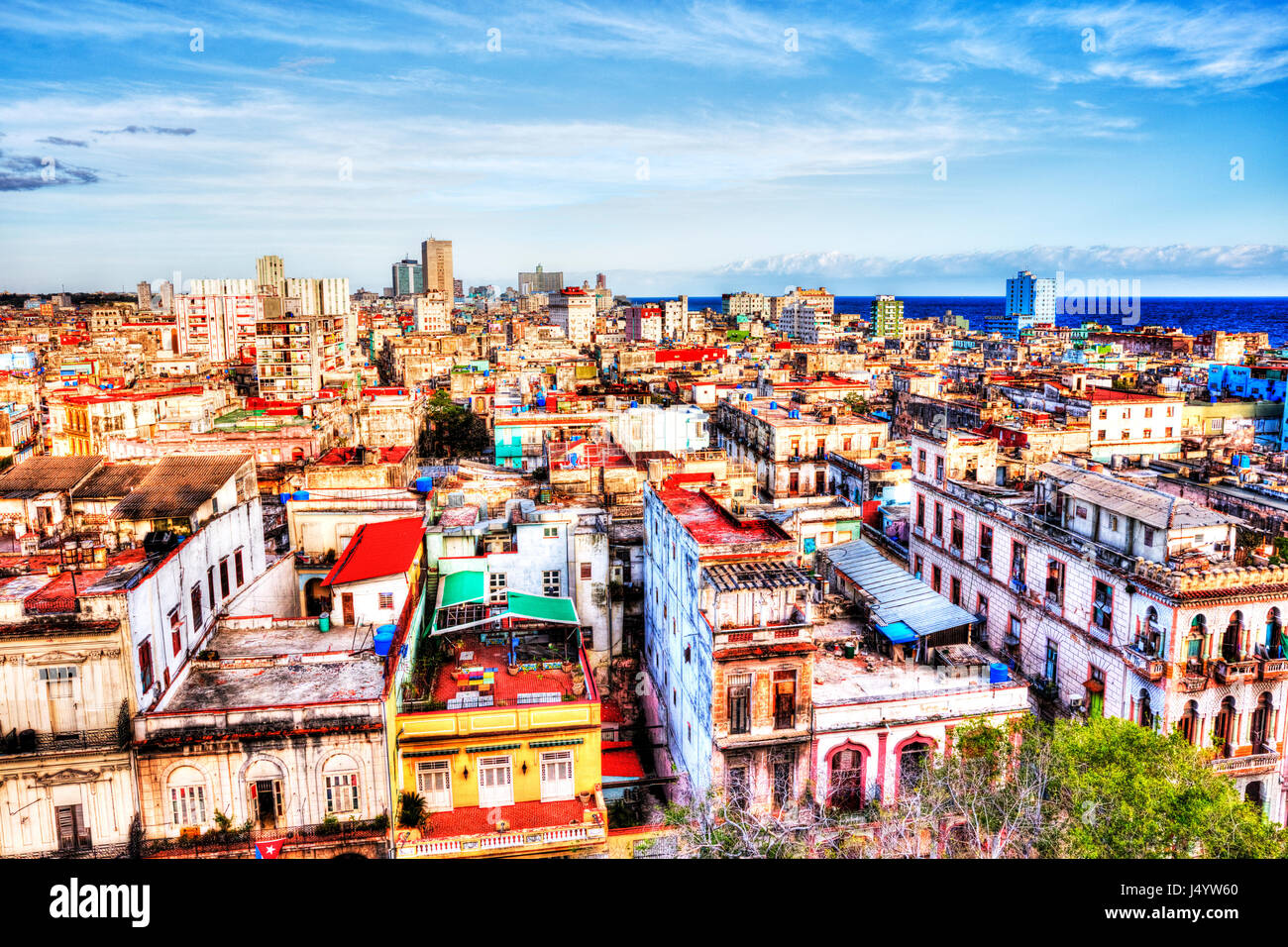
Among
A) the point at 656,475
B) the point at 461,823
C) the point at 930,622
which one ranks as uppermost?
the point at 656,475

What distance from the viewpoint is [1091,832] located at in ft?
34.5

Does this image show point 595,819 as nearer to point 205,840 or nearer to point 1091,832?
point 205,840

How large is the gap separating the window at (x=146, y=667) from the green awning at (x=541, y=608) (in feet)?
21.8

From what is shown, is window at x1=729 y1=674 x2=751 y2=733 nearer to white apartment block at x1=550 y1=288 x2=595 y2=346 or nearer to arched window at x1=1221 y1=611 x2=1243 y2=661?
arched window at x1=1221 y1=611 x2=1243 y2=661

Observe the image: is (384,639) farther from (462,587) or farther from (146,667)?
(146,667)

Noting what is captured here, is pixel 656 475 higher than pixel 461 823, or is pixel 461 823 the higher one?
pixel 656 475

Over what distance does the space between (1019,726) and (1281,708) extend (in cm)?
561

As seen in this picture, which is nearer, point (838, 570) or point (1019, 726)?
point (1019, 726)

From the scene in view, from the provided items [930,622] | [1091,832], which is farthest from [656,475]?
[1091,832]

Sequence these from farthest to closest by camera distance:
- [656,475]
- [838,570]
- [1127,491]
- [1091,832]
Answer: [656,475] → [838,570] → [1127,491] → [1091,832]

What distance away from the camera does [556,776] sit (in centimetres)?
1523

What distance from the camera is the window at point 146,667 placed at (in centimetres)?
1359

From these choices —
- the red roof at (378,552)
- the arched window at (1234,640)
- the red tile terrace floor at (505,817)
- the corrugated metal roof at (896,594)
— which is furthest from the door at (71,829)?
the arched window at (1234,640)

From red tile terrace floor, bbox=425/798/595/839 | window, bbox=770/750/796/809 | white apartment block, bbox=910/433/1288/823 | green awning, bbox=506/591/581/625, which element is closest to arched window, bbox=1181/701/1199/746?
white apartment block, bbox=910/433/1288/823
